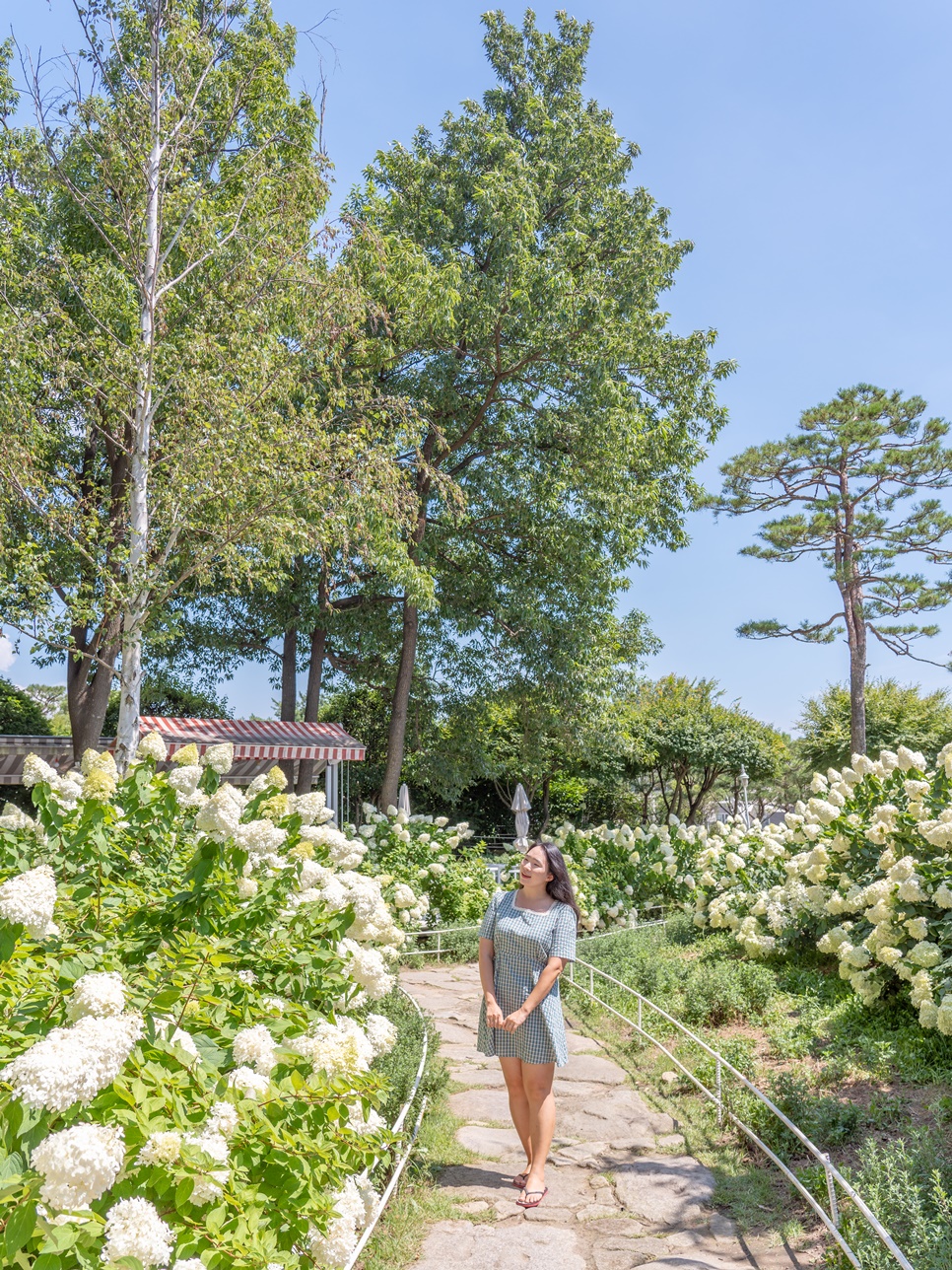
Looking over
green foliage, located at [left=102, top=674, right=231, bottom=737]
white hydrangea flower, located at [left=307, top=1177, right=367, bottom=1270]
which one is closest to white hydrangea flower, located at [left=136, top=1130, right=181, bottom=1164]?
white hydrangea flower, located at [left=307, top=1177, right=367, bottom=1270]

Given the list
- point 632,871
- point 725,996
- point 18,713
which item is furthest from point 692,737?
point 725,996

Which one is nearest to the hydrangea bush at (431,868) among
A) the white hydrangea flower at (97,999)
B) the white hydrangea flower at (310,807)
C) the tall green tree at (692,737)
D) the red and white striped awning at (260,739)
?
the red and white striped awning at (260,739)

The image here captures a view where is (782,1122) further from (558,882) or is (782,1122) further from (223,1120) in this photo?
(223,1120)

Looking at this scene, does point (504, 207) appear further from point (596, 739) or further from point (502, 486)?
point (596, 739)

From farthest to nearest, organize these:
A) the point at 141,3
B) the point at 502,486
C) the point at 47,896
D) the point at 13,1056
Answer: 1. the point at 502,486
2. the point at 141,3
3. the point at 47,896
4. the point at 13,1056

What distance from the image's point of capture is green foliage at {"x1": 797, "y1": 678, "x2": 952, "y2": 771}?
2766cm

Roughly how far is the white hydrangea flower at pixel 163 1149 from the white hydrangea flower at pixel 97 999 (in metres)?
0.31

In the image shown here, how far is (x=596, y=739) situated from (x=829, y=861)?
12440 mm

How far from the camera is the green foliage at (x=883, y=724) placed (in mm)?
27656

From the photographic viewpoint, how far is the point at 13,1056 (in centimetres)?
226

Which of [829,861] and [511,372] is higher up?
[511,372]

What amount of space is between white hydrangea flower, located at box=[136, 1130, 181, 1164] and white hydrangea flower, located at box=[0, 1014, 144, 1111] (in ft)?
0.50

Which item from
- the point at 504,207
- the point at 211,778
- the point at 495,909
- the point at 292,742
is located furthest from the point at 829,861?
the point at 504,207

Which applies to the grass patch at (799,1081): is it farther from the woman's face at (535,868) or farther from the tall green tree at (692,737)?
the tall green tree at (692,737)
